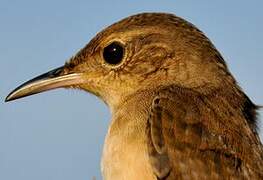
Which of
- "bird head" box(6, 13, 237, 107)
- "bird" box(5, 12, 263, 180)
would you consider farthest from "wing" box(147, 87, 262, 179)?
"bird head" box(6, 13, 237, 107)

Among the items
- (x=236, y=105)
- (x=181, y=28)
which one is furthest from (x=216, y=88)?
(x=181, y=28)

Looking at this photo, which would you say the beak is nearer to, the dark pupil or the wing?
the dark pupil

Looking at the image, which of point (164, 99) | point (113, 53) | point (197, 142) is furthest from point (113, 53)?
point (197, 142)

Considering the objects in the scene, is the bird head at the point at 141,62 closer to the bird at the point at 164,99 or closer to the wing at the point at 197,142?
the bird at the point at 164,99

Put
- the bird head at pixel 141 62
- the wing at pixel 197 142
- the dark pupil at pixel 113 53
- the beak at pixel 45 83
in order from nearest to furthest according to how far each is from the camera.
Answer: the wing at pixel 197 142
the bird head at pixel 141 62
the dark pupil at pixel 113 53
the beak at pixel 45 83

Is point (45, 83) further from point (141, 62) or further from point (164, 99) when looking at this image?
point (164, 99)

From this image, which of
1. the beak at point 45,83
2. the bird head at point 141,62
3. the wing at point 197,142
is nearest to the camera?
the wing at point 197,142

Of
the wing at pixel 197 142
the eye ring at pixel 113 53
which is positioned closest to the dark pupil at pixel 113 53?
the eye ring at pixel 113 53

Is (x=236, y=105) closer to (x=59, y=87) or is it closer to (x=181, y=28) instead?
(x=181, y=28)

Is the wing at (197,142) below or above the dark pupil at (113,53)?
below
